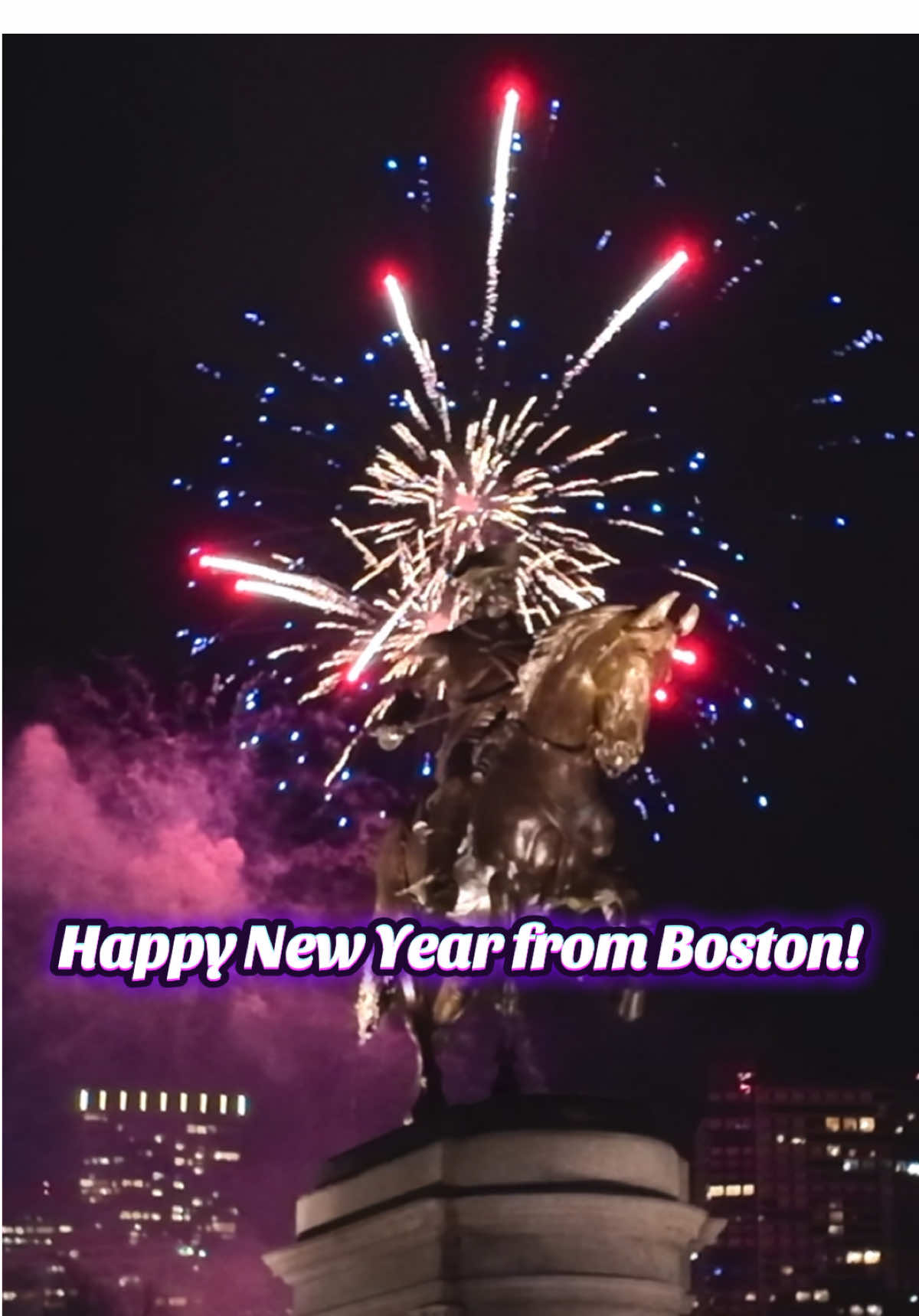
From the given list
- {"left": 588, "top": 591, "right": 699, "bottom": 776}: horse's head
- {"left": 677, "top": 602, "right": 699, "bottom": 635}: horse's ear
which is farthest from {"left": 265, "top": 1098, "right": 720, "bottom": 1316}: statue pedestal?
{"left": 677, "top": 602, "right": 699, "bottom": 635}: horse's ear

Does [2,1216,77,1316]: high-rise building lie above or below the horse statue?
above

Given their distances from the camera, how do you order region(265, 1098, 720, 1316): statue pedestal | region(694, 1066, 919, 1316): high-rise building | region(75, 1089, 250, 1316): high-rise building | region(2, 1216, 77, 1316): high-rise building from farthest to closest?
region(694, 1066, 919, 1316): high-rise building
region(75, 1089, 250, 1316): high-rise building
region(2, 1216, 77, 1316): high-rise building
region(265, 1098, 720, 1316): statue pedestal

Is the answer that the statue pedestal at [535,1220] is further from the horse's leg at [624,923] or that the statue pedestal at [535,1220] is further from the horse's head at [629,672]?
the horse's head at [629,672]

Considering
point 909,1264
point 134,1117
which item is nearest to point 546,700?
point 134,1117

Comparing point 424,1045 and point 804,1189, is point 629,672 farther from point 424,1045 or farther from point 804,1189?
point 804,1189

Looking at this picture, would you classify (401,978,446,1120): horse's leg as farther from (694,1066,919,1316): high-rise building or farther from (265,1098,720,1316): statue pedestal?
(694,1066,919,1316): high-rise building

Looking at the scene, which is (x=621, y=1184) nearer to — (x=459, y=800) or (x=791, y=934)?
(x=459, y=800)

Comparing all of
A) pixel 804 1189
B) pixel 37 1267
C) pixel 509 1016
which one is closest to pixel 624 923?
pixel 509 1016

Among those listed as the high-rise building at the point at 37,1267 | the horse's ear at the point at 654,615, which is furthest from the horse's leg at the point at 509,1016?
the high-rise building at the point at 37,1267
